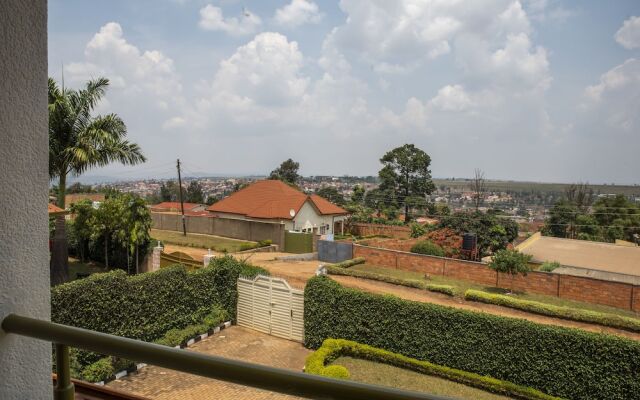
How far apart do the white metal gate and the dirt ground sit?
2.53m

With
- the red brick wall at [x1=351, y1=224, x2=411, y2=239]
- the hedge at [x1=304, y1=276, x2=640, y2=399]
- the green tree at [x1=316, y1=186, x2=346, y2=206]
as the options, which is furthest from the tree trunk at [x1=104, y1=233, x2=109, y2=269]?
the green tree at [x1=316, y1=186, x2=346, y2=206]

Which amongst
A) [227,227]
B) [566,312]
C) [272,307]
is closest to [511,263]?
[566,312]

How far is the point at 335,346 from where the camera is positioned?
428 inches

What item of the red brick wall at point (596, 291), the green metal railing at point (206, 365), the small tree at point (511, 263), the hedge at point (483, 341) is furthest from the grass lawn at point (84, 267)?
the red brick wall at point (596, 291)

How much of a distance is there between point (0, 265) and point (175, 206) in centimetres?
4667

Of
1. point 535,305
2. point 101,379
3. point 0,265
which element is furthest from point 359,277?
point 0,265

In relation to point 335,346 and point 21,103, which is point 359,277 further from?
point 21,103

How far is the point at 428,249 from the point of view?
78.7ft

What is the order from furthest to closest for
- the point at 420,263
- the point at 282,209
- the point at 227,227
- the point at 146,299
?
1. the point at 227,227
2. the point at 282,209
3. the point at 420,263
4. the point at 146,299

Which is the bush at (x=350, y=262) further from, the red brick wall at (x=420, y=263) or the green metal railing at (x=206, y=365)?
the green metal railing at (x=206, y=365)

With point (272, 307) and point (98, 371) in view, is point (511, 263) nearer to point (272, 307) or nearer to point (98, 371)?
point (272, 307)

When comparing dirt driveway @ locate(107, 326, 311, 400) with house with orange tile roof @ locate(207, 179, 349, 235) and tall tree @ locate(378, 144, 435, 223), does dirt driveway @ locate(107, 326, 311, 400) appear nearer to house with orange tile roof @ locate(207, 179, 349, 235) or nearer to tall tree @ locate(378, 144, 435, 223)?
house with orange tile roof @ locate(207, 179, 349, 235)

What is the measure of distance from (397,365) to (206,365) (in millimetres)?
10579

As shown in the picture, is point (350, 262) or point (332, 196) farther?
point (332, 196)
